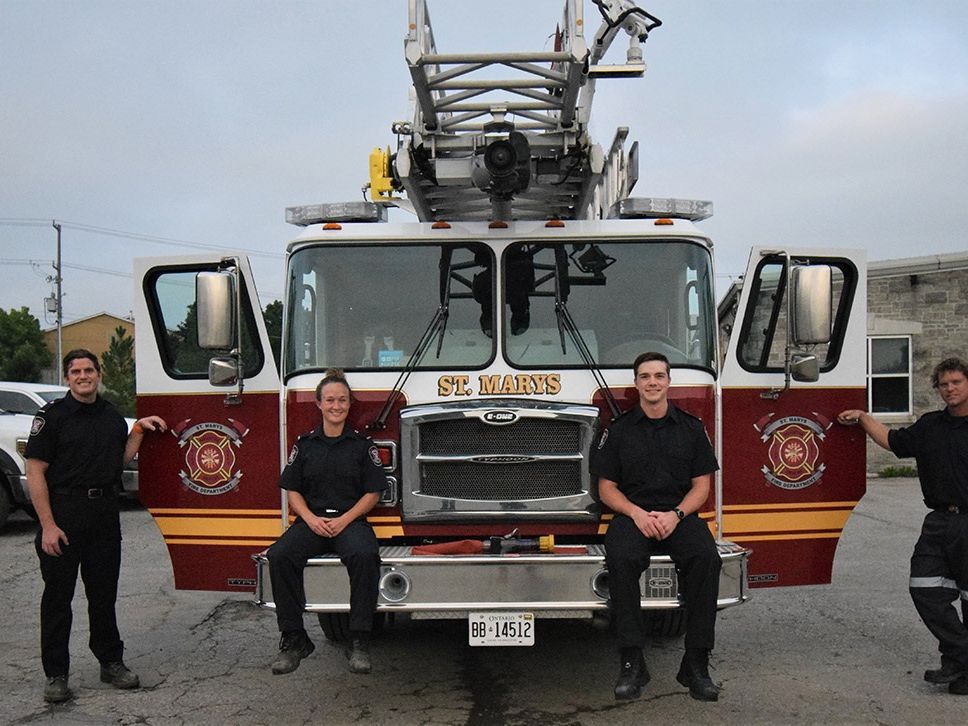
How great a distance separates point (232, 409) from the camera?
5957 mm

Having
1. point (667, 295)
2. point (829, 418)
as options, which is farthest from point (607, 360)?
point (829, 418)

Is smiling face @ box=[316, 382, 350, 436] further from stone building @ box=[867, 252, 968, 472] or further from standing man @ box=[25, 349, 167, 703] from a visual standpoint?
stone building @ box=[867, 252, 968, 472]

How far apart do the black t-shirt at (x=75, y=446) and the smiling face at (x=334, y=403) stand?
1.22 meters

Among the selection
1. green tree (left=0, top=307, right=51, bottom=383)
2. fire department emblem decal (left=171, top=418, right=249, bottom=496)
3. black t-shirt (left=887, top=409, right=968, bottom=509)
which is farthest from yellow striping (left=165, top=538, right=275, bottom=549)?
green tree (left=0, top=307, right=51, bottom=383)

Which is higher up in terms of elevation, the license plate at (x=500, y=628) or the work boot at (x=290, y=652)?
the license plate at (x=500, y=628)

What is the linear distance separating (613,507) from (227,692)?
7.66 feet

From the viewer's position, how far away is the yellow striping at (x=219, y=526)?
5.95 meters

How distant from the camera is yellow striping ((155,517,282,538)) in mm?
5949

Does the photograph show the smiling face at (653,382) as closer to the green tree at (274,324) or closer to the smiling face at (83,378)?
the green tree at (274,324)

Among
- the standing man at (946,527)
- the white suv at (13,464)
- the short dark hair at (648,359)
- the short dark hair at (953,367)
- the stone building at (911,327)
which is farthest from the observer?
the stone building at (911,327)

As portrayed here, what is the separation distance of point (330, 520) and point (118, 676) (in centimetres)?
158

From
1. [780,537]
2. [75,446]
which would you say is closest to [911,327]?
[780,537]

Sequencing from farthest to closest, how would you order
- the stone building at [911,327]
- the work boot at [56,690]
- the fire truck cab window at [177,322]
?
the stone building at [911,327] → the fire truck cab window at [177,322] → the work boot at [56,690]

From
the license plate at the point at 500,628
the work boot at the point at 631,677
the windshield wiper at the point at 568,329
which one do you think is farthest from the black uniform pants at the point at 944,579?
the license plate at the point at 500,628
